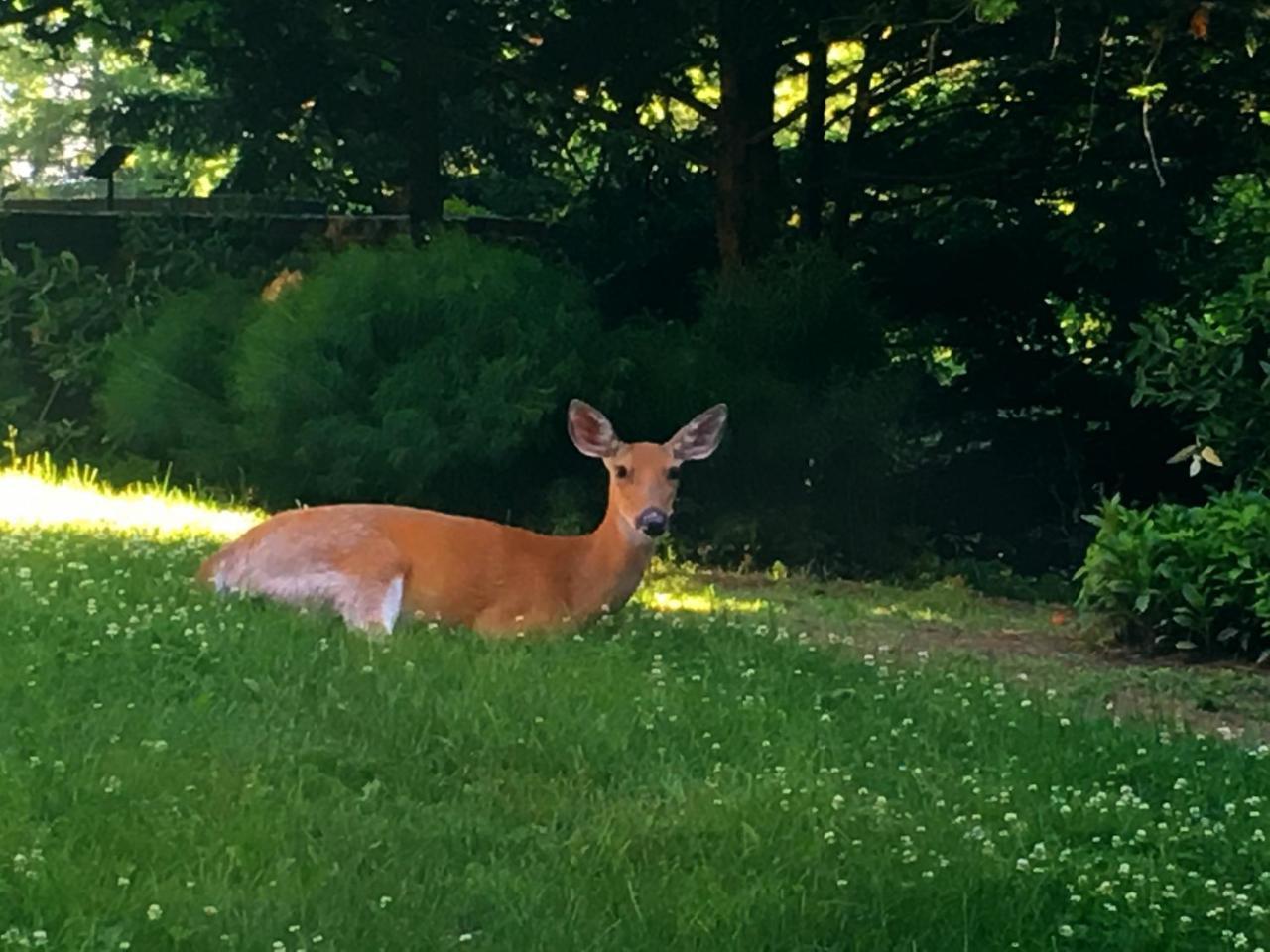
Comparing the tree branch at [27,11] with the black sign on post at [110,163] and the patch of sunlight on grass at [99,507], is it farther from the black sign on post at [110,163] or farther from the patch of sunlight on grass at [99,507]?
the black sign on post at [110,163]

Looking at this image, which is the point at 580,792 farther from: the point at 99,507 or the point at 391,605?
the point at 99,507

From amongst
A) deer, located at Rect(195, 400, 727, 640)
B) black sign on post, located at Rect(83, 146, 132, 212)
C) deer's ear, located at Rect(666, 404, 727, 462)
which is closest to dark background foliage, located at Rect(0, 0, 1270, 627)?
black sign on post, located at Rect(83, 146, 132, 212)

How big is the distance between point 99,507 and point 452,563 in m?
3.84

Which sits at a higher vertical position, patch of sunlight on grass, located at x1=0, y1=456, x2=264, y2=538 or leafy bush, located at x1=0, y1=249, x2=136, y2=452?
leafy bush, located at x1=0, y1=249, x2=136, y2=452

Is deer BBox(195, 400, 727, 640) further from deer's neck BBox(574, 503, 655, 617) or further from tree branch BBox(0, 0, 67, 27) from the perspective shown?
tree branch BBox(0, 0, 67, 27)

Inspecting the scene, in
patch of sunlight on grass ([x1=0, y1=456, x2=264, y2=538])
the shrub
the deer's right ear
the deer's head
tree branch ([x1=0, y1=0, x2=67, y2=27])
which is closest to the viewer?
the deer's head

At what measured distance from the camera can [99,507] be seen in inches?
434

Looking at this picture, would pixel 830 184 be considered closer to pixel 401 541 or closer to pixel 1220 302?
pixel 1220 302

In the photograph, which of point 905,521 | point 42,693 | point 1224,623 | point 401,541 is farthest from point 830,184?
point 42,693

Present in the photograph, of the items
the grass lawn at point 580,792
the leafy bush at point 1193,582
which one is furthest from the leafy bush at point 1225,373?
the grass lawn at point 580,792

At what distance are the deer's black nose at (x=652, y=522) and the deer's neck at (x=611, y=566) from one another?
0.10 m

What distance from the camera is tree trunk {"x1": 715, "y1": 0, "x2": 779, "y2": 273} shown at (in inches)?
568

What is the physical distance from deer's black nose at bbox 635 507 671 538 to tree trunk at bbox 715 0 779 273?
6235mm

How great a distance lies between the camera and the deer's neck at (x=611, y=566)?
8195 mm
